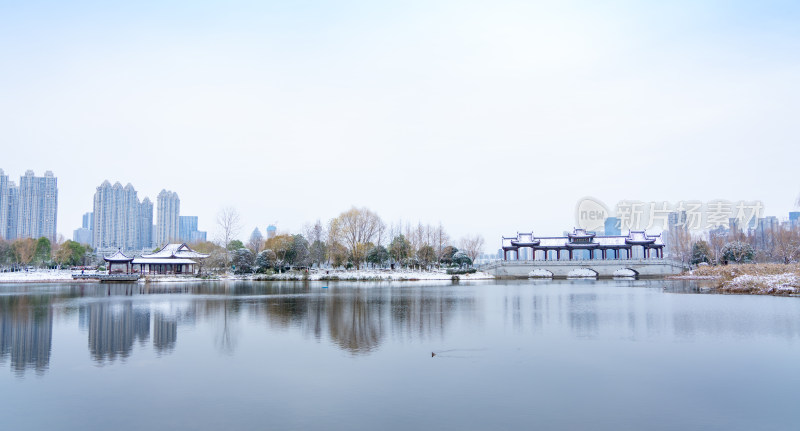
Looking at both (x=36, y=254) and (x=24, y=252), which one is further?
(x=36, y=254)

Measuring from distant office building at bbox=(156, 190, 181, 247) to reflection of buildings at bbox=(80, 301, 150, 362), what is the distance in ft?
469

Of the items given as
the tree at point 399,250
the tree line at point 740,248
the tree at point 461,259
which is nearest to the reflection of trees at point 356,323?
the tree at point 399,250

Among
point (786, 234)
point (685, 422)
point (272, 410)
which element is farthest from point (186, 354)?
point (786, 234)

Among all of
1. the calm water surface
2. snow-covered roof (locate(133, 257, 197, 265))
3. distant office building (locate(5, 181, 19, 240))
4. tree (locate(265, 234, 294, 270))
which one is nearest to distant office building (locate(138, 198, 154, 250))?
distant office building (locate(5, 181, 19, 240))

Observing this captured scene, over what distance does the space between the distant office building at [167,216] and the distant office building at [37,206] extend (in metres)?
32.0

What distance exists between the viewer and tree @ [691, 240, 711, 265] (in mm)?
72062

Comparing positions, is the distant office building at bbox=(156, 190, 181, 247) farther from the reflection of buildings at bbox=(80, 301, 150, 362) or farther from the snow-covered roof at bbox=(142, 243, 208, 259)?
the reflection of buildings at bbox=(80, 301, 150, 362)

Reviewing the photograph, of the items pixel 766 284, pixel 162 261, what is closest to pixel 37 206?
pixel 162 261

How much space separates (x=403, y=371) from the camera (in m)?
12.6

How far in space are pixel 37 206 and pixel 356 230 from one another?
10251cm

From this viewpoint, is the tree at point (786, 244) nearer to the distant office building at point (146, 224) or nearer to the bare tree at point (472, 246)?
the bare tree at point (472, 246)

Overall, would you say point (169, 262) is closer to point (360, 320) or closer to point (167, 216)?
point (360, 320)

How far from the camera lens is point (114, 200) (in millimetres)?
144500

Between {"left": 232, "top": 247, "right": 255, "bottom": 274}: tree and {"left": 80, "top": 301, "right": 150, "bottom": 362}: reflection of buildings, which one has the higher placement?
{"left": 232, "top": 247, "right": 255, "bottom": 274}: tree
